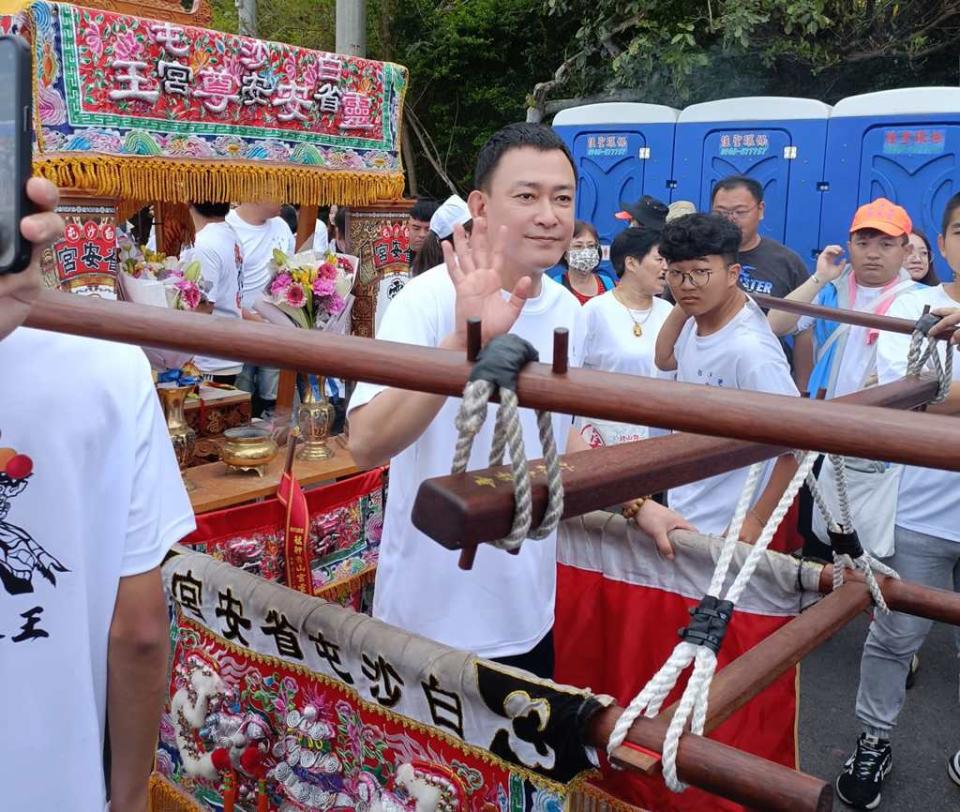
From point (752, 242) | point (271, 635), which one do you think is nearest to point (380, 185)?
point (752, 242)

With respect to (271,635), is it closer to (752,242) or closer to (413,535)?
(413,535)

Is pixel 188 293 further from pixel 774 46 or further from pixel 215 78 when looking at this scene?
pixel 774 46

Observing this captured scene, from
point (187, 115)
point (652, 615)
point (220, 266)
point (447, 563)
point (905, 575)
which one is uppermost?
point (187, 115)

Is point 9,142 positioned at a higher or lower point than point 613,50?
lower

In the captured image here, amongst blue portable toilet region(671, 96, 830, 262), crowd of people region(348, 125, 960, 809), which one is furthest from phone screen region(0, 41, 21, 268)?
blue portable toilet region(671, 96, 830, 262)

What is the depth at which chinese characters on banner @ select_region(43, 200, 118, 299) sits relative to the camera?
289 cm

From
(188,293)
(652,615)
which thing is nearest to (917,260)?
(652,615)

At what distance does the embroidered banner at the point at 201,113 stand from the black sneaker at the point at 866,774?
2.72 meters

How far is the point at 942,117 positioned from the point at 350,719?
584 cm

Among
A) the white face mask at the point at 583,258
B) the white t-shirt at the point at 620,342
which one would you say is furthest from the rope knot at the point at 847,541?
the white face mask at the point at 583,258

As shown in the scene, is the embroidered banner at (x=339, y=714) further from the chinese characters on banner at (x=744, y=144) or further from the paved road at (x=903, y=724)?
the chinese characters on banner at (x=744, y=144)

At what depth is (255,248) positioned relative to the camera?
4.81m

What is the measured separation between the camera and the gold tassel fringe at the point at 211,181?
287 cm

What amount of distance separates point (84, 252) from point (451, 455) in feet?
5.88
